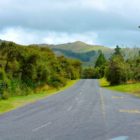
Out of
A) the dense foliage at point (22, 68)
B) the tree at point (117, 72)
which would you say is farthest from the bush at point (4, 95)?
the tree at point (117, 72)

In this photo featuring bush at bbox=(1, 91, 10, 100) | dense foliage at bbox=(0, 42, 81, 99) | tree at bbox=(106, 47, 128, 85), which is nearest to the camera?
bush at bbox=(1, 91, 10, 100)

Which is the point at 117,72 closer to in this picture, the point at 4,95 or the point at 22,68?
the point at 22,68

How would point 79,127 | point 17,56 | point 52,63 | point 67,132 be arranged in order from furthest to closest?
point 52,63 → point 17,56 → point 79,127 → point 67,132

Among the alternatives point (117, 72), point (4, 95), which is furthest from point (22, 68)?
point (117, 72)

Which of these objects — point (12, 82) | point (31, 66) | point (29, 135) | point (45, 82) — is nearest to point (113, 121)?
point (29, 135)

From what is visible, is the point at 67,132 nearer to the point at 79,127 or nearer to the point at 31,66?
the point at 79,127

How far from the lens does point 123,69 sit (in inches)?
3474

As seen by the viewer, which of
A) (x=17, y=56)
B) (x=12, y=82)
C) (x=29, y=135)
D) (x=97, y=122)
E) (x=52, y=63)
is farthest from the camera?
(x=52, y=63)

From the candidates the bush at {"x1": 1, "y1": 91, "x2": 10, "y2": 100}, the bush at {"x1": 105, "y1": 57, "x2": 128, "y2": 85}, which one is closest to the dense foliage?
the bush at {"x1": 1, "y1": 91, "x2": 10, "y2": 100}

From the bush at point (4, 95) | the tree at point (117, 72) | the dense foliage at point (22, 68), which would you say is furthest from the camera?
the tree at point (117, 72)

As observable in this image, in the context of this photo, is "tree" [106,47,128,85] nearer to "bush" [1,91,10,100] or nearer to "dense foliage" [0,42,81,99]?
"dense foliage" [0,42,81,99]

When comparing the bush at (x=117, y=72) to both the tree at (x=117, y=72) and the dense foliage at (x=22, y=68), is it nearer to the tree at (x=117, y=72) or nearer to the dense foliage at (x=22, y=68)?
the tree at (x=117, y=72)

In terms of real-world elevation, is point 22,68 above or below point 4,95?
above

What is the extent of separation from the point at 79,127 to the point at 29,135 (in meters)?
3.54
